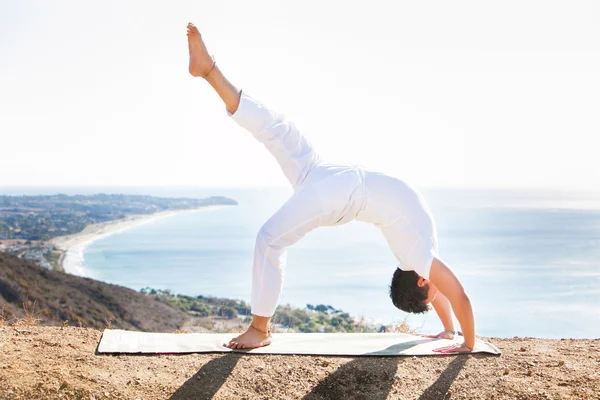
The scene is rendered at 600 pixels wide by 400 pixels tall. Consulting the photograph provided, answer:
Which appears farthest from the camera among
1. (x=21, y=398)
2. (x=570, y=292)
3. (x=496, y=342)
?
(x=570, y=292)

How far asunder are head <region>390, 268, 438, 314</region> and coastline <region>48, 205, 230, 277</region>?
2970cm

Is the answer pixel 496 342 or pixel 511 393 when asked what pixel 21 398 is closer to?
pixel 511 393

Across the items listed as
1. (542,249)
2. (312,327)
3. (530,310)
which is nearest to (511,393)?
(312,327)

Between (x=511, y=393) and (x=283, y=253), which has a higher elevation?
(x=283, y=253)

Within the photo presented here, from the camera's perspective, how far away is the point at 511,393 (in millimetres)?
2709

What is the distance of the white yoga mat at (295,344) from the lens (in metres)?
3.17

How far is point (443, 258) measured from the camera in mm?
28281

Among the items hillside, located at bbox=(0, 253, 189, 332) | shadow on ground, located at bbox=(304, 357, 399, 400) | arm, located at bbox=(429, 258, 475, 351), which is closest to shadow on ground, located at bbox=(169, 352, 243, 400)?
shadow on ground, located at bbox=(304, 357, 399, 400)

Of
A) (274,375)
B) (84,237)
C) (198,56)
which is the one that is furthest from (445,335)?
(84,237)

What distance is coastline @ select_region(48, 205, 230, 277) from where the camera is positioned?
34009 mm

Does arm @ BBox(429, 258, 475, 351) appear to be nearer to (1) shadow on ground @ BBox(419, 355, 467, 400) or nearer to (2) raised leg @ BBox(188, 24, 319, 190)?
(1) shadow on ground @ BBox(419, 355, 467, 400)

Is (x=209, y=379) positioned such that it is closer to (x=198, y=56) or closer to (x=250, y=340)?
(x=250, y=340)

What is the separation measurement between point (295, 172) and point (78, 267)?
34373 millimetres

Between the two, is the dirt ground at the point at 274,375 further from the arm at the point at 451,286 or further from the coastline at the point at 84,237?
the coastline at the point at 84,237
